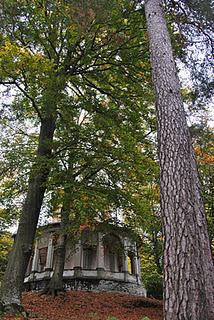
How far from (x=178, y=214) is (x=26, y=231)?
5555mm

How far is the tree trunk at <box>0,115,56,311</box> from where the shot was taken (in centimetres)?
713

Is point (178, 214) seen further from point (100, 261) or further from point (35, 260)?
point (35, 260)

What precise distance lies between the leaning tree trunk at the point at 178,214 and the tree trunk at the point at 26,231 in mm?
4124

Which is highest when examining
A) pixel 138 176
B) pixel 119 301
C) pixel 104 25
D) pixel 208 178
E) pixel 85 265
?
pixel 104 25

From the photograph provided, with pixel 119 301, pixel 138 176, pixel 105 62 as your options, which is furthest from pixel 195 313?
pixel 119 301

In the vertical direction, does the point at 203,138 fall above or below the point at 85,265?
above

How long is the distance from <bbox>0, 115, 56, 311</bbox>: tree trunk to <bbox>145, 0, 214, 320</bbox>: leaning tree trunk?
162 inches

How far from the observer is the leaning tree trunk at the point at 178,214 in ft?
10.2

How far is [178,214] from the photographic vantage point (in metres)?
3.68

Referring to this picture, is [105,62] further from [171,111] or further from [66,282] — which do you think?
[66,282]

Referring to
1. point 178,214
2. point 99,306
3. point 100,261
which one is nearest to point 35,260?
point 100,261

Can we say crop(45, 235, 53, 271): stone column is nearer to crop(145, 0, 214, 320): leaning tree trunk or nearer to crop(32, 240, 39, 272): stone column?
crop(32, 240, 39, 272): stone column

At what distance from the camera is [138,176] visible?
9102 mm

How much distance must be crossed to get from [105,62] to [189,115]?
343cm
